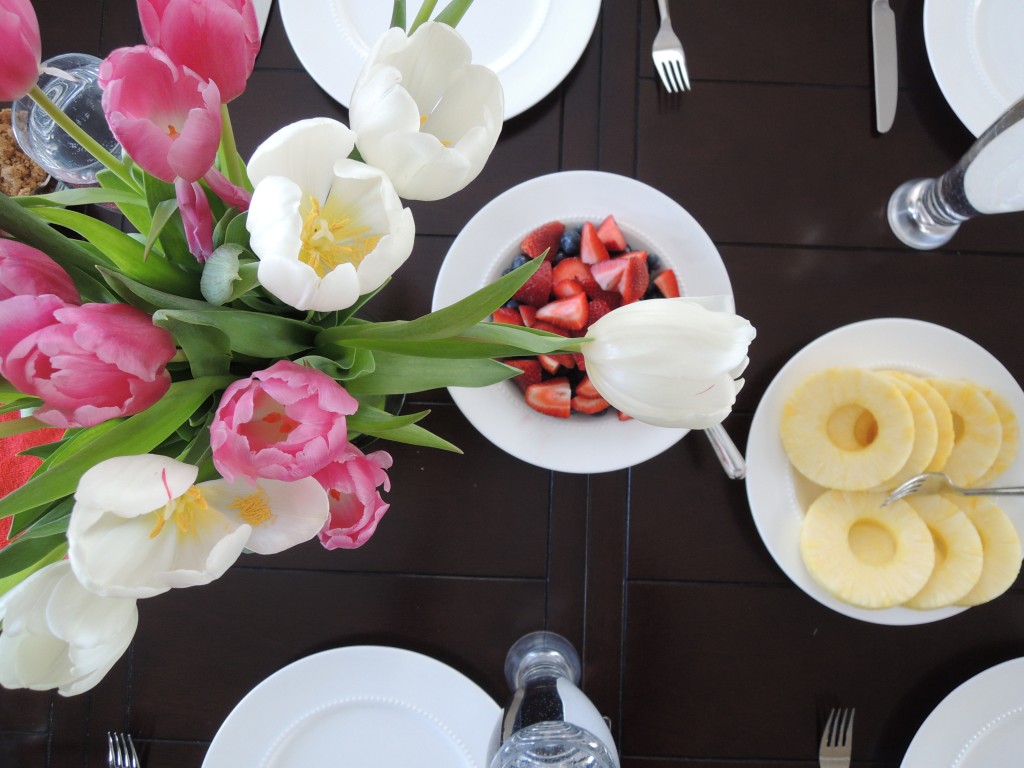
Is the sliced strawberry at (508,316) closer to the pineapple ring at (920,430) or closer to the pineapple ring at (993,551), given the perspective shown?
the pineapple ring at (920,430)

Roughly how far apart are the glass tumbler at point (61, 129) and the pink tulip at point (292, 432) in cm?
43

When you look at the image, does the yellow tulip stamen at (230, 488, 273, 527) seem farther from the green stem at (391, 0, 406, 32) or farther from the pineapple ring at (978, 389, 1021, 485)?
the pineapple ring at (978, 389, 1021, 485)

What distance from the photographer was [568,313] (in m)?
0.63

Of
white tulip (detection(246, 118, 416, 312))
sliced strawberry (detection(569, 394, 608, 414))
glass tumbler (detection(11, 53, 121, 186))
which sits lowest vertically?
white tulip (detection(246, 118, 416, 312))

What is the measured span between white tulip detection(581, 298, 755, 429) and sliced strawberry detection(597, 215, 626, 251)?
0.32 metres

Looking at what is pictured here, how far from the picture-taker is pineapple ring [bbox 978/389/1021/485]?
2.21 ft

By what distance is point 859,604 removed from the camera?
25.8 inches

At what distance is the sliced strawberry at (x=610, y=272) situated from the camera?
2.10 feet

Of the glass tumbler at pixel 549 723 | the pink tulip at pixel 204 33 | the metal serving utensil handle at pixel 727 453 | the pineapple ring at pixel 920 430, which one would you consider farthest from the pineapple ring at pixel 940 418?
the pink tulip at pixel 204 33

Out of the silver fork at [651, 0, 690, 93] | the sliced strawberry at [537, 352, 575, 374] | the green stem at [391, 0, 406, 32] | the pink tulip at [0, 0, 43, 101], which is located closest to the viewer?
the pink tulip at [0, 0, 43, 101]

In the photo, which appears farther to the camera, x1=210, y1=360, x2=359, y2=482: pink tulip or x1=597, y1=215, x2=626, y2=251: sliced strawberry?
x1=597, y1=215, x2=626, y2=251: sliced strawberry

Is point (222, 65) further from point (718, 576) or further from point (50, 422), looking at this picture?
point (718, 576)

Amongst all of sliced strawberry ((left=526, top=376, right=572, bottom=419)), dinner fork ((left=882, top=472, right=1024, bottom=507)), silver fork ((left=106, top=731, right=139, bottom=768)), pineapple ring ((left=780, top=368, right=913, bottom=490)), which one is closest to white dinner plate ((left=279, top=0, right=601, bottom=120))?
sliced strawberry ((left=526, top=376, right=572, bottom=419))

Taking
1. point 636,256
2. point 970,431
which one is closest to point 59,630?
point 636,256
